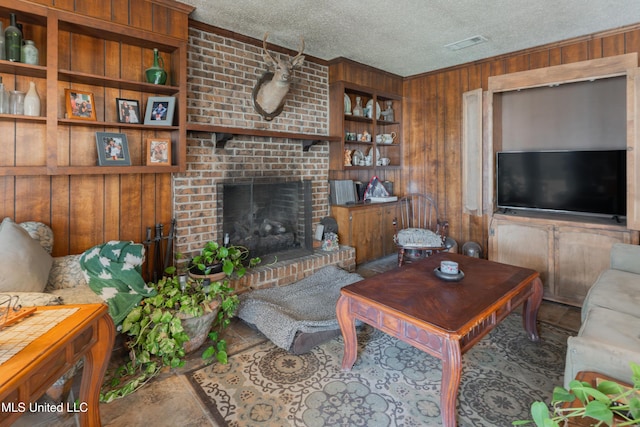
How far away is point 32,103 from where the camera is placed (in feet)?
7.05

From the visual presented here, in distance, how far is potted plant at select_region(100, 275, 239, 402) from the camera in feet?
6.59

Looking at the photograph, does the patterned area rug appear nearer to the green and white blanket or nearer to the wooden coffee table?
the wooden coffee table

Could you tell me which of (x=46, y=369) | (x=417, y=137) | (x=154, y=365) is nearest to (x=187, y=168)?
(x=154, y=365)

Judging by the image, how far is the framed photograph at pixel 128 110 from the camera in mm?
2557

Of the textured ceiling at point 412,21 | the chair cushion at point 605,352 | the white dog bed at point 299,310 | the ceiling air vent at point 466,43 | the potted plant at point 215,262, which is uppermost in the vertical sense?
the ceiling air vent at point 466,43

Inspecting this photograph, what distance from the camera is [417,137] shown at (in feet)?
15.3

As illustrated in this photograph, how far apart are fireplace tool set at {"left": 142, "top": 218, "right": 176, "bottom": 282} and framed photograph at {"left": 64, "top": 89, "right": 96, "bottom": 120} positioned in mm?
945

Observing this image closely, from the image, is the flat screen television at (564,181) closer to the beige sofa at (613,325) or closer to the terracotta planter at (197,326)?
the beige sofa at (613,325)

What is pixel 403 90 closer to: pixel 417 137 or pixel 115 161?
pixel 417 137

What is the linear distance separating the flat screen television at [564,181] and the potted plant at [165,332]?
325 cm

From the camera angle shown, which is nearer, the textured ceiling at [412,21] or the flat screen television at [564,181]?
the textured ceiling at [412,21]

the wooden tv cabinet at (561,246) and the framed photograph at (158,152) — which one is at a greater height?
the framed photograph at (158,152)

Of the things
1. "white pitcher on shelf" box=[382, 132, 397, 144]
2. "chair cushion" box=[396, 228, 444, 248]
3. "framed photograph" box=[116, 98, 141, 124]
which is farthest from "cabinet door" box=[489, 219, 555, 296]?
"framed photograph" box=[116, 98, 141, 124]

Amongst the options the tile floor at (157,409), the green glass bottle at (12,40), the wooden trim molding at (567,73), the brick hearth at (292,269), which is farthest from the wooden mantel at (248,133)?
the wooden trim molding at (567,73)
